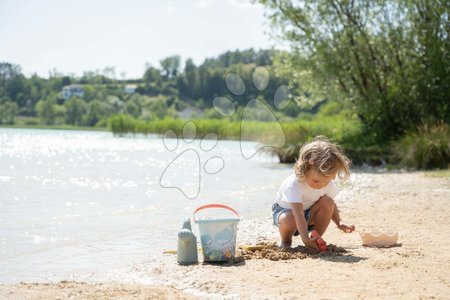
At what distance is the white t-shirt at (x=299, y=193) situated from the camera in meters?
5.46

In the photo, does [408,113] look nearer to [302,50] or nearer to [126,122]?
[302,50]

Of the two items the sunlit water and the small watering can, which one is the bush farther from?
the small watering can

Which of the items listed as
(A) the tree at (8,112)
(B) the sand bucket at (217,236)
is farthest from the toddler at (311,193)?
(A) the tree at (8,112)

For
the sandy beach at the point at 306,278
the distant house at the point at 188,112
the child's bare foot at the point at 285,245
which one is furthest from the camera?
the distant house at the point at 188,112

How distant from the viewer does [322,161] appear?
5.28 m

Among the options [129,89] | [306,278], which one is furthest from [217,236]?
[129,89]

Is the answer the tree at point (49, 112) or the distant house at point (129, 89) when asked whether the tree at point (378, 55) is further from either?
the distant house at point (129, 89)

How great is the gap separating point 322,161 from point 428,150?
12.6 meters

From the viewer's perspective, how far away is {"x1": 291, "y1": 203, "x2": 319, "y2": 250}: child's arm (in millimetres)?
5363

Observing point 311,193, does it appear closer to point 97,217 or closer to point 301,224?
point 301,224

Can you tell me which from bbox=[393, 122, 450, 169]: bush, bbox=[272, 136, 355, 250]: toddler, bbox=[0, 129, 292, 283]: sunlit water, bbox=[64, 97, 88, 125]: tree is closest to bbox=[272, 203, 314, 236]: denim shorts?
bbox=[272, 136, 355, 250]: toddler

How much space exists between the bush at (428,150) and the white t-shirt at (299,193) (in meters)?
12.1

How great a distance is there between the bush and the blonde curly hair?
12.4m

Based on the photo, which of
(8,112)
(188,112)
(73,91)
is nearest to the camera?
(8,112)
